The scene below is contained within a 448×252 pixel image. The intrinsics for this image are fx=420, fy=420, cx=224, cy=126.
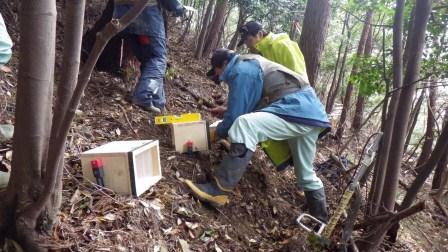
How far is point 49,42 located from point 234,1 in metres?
6.20

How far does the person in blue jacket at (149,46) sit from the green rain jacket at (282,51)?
1083 mm

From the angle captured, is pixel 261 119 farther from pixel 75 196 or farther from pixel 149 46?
pixel 149 46

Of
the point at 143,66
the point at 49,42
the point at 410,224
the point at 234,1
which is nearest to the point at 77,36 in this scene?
the point at 49,42

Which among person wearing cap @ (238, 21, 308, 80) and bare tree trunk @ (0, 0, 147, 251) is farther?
person wearing cap @ (238, 21, 308, 80)

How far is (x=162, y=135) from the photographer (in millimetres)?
4219

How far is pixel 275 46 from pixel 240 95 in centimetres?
105

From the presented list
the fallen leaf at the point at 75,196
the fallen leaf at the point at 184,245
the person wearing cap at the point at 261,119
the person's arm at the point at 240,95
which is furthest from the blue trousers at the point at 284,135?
the fallen leaf at the point at 75,196

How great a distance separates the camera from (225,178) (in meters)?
3.51

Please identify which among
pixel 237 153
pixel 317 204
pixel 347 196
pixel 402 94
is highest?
pixel 402 94

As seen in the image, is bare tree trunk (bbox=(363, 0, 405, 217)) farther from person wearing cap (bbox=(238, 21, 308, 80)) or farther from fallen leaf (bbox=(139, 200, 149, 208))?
fallen leaf (bbox=(139, 200, 149, 208))

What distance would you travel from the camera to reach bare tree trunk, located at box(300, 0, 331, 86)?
5.69 m

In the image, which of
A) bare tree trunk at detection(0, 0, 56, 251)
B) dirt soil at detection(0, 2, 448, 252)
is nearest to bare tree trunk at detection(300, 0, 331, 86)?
dirt soil at detection(0, 2, 448, 252)

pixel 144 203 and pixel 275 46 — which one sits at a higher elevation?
pixel 275 46

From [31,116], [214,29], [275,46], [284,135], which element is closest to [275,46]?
[275,46]
